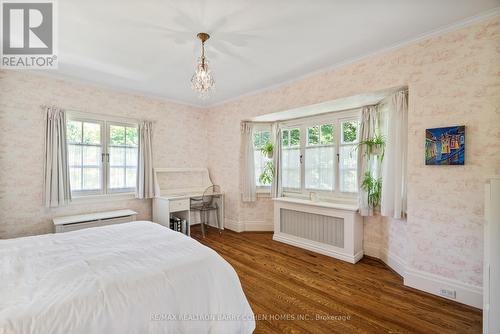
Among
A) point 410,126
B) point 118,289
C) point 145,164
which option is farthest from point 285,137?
point 118,289

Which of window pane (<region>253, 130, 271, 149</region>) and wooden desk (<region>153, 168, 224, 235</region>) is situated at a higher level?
window pane (<region>253, 130, 271, 149</region>)

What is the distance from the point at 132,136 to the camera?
4117 mm

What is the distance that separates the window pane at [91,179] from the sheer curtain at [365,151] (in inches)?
158

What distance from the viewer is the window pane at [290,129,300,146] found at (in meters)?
4.21

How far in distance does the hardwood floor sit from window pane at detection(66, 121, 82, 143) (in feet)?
9.58

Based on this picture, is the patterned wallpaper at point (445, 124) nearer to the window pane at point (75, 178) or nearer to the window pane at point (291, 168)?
the window pane at point (291, 168)

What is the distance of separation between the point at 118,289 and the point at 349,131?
343cm

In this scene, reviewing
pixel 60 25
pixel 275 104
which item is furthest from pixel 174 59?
pixel 275 104

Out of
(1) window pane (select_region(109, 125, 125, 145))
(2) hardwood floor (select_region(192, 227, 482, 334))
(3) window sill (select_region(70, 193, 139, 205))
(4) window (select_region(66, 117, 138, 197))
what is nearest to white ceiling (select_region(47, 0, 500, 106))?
(4) window (select_region(66, 117, 138, 197))

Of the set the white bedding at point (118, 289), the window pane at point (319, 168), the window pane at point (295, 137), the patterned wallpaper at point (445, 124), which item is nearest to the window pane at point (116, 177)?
the white bedding at point (118, 289)

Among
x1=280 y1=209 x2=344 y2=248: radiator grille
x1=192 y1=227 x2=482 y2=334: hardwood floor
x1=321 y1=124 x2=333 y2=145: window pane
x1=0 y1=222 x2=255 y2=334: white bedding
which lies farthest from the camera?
x1=321 y1=124 x2=333 y2=145: window pane

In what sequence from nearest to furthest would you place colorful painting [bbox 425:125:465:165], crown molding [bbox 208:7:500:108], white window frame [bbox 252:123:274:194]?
crown molding [bbox 208:7:500:108], colorful painting [bbox 425:125:465:165], white window frame [bbox 252:123:274:194]

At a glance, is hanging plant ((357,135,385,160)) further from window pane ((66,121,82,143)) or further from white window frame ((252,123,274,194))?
window pane ((66,121,82,143))

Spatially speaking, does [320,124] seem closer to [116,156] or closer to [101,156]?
[116,156]
